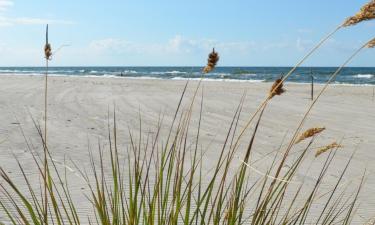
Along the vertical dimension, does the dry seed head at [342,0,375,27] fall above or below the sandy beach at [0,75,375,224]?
above

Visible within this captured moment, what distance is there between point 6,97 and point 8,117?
408cm

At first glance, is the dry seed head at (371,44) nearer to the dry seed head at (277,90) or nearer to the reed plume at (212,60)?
the dry seed head at (277,90)

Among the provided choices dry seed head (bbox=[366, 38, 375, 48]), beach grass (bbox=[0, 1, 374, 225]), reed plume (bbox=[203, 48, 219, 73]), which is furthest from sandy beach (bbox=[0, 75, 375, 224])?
dry seed head (bbox=[366, 38, 375, 48])

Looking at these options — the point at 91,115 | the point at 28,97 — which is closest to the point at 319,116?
the point at 91,115

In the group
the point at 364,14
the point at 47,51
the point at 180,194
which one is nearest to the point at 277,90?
the point at 364,14

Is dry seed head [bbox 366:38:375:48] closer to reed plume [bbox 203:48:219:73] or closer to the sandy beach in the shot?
reed plume [bbox 203:48:219:73]

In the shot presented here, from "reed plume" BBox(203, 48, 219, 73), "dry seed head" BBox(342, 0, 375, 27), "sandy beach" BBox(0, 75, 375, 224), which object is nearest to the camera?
"dry seed head" BBox(342, 0, 375, 27)

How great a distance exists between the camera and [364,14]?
3.67 feet

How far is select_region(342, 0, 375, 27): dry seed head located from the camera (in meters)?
1.11

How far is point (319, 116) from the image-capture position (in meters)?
10.7

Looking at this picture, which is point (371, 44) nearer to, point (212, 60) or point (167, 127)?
point (212, 60)

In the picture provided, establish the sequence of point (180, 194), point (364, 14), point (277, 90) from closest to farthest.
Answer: point (364, 14) → point (277, 90) → point (180, 194)

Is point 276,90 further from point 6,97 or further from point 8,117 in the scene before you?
point 6,97

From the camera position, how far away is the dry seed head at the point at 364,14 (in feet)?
3.63
